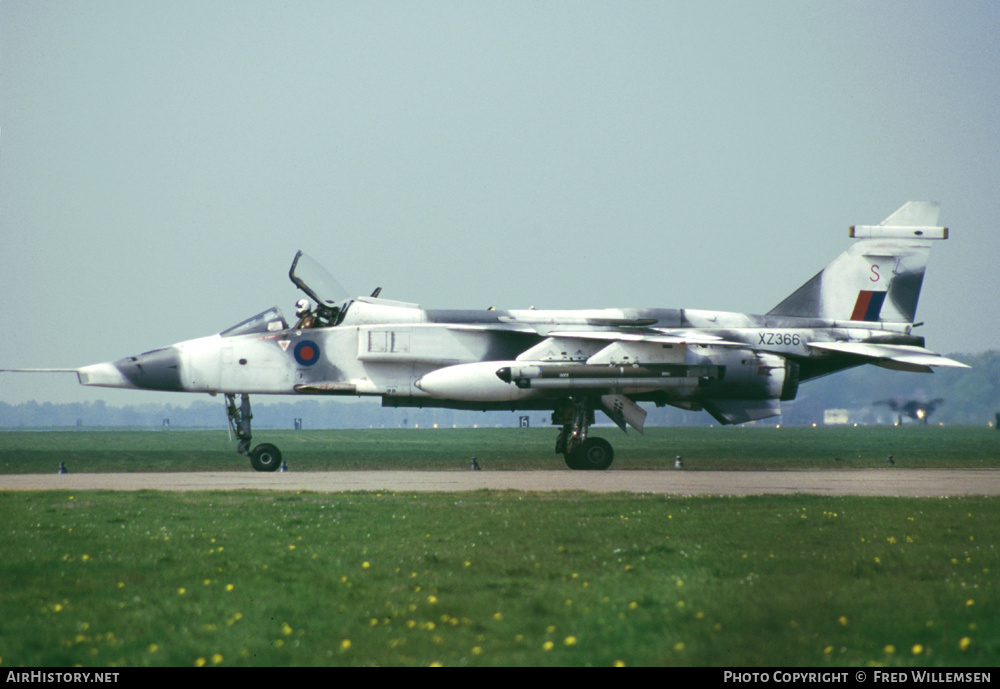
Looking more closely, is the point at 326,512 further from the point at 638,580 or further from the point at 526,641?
the point at 526,641

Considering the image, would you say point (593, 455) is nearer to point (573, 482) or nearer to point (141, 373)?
point (573, 482)

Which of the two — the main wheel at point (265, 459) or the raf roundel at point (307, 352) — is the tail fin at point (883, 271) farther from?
the main wheel at point (265, 459)

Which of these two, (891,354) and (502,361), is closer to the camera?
(502,361)

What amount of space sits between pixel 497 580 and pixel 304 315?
44.8 ft

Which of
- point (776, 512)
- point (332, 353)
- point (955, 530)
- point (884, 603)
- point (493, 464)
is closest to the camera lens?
point (884, 603)

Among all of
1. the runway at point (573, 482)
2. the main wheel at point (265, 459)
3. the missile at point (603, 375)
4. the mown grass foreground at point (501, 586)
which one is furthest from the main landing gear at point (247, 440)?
the mown grass foreground at point (501, 586)

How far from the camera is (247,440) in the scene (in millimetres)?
20125

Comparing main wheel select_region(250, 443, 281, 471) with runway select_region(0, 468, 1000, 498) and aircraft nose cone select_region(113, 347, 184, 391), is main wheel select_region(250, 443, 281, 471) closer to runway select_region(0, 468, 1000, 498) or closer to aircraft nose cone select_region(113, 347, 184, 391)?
runway select_region(0, 468, 1000, 498)

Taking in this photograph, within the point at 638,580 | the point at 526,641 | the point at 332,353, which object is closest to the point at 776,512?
the point at 638,580

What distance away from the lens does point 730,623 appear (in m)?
6.04

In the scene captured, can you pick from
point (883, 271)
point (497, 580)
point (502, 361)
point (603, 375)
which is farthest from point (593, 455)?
point (497, 580)

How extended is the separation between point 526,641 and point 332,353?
582 inches

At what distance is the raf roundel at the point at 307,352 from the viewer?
19922 millimetres

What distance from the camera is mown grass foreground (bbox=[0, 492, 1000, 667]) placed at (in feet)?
18.3
